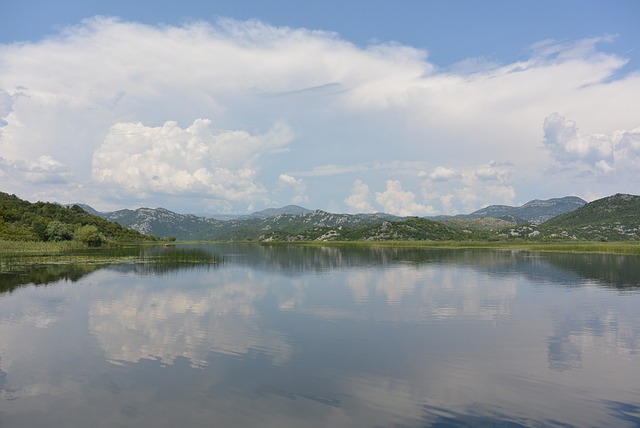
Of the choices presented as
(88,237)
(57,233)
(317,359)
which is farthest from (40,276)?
(57,233)

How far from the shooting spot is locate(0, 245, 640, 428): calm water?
19.9 metres

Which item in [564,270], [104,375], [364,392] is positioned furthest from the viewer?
[564,270]

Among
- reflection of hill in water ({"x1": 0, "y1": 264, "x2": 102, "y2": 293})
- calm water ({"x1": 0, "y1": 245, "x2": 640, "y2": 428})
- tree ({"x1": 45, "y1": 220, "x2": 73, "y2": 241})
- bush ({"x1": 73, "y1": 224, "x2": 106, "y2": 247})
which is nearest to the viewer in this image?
calm water ({"x1": 0, "y1": 245, "x2": 640, "y2": 428})

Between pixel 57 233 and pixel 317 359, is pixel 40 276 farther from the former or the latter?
pixel 57 233

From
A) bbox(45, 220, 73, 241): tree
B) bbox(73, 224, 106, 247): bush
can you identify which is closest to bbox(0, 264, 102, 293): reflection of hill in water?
bbox(45, 220, 73, 241): tree

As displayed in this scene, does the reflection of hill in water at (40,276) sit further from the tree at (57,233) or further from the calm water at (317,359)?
the tree at (57,233)

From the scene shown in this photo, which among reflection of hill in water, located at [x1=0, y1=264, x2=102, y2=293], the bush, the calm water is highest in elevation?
the bush

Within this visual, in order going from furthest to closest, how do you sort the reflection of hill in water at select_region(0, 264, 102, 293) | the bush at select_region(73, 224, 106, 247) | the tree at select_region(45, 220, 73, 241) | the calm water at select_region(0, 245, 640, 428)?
1. the bush at select_region(73, 224, 106, 247)
2. the tree at select_region(45, 220, 73, 241)
3. the reflection of hill in water at select_region(0, 264, 102, 293)
4. the calm water at select_region(0, 245, 640, 428)

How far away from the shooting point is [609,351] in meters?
29.8

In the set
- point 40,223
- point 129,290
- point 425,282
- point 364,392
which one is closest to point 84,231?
point 40,223

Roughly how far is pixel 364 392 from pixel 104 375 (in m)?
14.3

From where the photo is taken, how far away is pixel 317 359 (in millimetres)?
27531

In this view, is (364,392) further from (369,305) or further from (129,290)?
(129,290)

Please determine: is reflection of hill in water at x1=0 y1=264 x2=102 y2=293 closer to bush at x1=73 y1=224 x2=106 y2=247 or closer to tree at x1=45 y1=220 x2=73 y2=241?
tree at x1=45 y1=220 x2=73 y2=241
